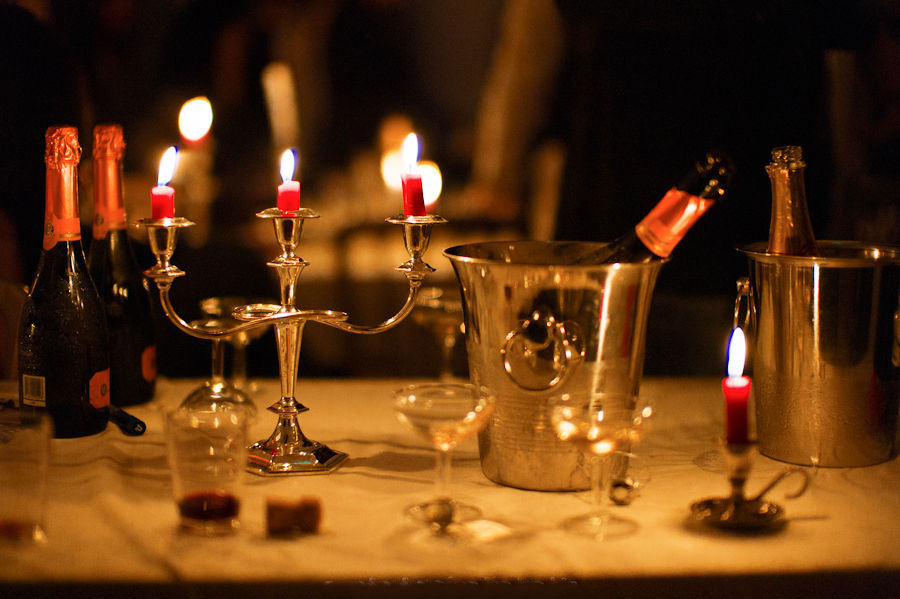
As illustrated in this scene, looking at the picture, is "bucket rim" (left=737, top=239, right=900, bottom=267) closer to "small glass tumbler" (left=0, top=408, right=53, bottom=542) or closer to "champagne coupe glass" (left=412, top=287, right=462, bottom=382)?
"champagne coupe glass" (left=412, top=287, right=462, bottom=382)

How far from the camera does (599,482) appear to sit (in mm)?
811

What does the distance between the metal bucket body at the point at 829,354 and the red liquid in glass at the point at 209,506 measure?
60cm

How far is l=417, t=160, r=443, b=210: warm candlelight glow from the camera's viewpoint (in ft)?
4.50

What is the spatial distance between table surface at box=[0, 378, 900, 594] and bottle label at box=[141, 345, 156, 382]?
13 cm

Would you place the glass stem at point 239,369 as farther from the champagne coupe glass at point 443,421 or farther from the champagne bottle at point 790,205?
the champagne bottle at point 790,205

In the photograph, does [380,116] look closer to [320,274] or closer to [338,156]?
[338,156]

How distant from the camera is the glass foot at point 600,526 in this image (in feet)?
2.55

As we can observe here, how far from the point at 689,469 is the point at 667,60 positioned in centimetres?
66

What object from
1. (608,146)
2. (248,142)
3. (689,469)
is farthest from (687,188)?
(248,142)

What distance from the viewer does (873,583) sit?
719mm

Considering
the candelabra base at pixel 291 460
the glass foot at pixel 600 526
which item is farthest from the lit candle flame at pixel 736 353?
the candelabra base at pixel 291 460

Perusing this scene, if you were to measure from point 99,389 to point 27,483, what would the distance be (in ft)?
0.90

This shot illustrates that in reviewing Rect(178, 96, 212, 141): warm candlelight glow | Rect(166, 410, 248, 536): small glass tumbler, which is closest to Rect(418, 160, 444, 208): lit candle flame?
Rect(178, 96, 212, 141): warm candlelight glow

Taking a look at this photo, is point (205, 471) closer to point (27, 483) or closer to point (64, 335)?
point (27, 483)
